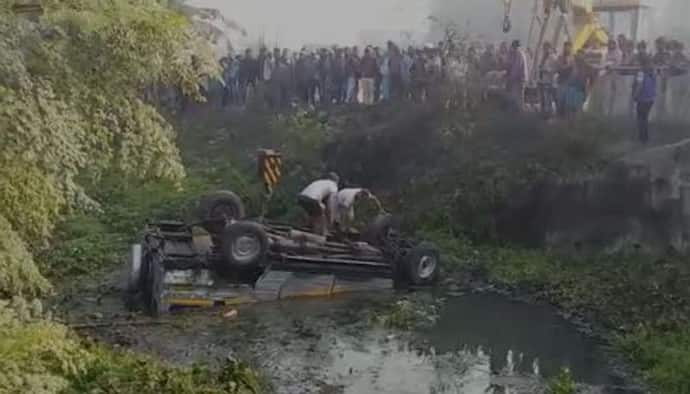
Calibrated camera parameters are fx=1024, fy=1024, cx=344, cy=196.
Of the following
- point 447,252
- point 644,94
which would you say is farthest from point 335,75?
point 644,94

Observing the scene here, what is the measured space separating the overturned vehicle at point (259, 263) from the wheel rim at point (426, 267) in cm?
2

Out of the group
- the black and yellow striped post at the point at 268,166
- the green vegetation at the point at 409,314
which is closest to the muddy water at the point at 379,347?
the green vegetation at the point at 409,314

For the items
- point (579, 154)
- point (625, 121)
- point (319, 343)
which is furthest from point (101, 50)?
point (625, 121)

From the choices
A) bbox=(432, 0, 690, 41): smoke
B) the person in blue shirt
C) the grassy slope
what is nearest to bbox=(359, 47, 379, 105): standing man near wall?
the grassy slope

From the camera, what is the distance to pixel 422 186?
21406mm

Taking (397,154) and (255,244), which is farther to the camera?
(397,154)

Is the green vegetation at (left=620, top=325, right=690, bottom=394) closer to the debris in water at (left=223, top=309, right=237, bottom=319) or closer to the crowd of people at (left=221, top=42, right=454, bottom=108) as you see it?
the debris in water at (left=223, top=309, right=237, bottom=319)

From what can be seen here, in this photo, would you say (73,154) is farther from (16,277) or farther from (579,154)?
(579,154)

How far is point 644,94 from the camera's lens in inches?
732

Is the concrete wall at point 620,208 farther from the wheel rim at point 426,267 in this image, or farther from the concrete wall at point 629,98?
the wheel rim at point 426,267

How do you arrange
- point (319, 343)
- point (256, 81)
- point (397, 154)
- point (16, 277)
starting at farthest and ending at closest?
point (256, 81) → point (397, 154) → point (319, 343) → point (16, 277)

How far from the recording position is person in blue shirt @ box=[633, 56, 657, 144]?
61.0ft

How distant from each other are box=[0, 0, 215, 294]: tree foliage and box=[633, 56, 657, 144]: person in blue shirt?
10370 mm

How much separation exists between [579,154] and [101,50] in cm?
1189
